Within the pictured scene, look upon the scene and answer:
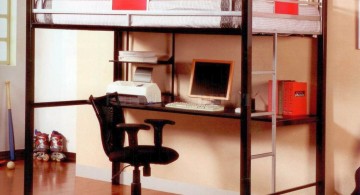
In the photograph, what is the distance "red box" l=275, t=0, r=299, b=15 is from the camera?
4373 mm

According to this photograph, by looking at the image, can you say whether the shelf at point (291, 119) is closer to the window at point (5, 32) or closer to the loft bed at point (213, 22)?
the loft bed at point (213, 22)

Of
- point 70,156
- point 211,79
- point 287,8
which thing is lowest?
point 70,156

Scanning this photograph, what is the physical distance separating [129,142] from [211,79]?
2.89 feet

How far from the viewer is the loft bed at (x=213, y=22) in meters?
4.04

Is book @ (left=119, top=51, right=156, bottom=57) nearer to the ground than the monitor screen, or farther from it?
farther from it

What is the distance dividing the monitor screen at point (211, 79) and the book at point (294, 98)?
1.75 ft

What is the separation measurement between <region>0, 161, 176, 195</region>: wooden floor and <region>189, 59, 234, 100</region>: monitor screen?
39.6 inches

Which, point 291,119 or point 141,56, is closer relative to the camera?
point 291,119

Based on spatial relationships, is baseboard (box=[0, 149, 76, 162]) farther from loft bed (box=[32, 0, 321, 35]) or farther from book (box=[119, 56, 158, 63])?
loft bed (box=[32, 0, 321, 35])

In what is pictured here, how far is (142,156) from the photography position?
187 inches

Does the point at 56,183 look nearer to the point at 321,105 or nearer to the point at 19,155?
the point at 19,155

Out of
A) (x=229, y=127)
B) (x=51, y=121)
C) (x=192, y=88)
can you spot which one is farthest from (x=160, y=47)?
(x=51, y=121)

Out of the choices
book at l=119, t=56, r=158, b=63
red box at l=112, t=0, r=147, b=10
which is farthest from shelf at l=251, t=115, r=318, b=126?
book at l=119, t=56, r=158, b=63

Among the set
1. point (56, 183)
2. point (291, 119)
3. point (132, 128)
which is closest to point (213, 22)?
point (291, 119)
